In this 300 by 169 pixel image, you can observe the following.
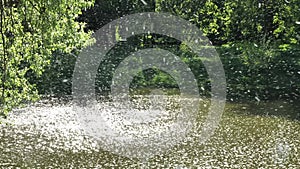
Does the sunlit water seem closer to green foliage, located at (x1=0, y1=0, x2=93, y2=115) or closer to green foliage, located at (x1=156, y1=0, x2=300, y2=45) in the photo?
green foliage, located at (x1=0, y1=0, x2=93, y2=115)

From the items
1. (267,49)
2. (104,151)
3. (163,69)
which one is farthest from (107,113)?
(267,49)

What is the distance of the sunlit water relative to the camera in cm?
653

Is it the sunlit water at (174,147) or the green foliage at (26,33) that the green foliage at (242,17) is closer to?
the sunlit water at (174,147)

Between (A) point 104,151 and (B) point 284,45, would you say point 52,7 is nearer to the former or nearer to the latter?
(A) point 104,151

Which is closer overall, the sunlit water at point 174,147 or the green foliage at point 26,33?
the green foliage at point 26,33

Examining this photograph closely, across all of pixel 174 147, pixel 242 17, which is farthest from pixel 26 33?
pixel 242 17

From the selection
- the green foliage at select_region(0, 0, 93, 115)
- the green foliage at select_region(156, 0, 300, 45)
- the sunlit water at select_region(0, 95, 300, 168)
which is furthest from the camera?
the green foliage at select_region(156, 0, 300, 45)

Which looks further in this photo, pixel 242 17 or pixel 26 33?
pixel 242 17

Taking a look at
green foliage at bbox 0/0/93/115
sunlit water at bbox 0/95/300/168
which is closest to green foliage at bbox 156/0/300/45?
sunlit water at bbox 0/95/300/168

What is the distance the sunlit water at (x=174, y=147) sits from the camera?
653 centimetres

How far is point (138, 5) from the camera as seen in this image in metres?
17.3

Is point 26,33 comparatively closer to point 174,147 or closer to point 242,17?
point 174,147

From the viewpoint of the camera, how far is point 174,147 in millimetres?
7273

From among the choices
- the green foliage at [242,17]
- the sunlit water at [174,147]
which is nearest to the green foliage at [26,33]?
the sunlit water at [174,147]
